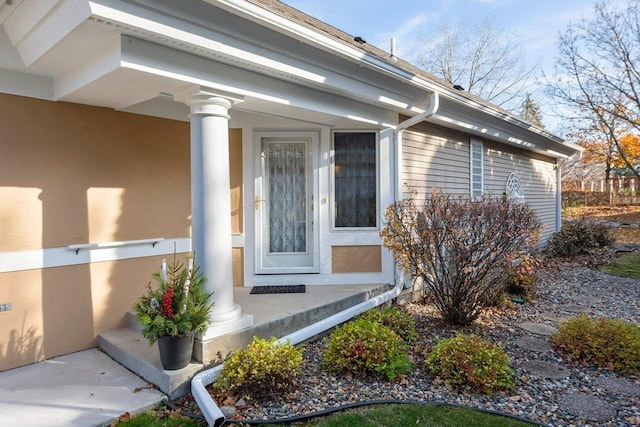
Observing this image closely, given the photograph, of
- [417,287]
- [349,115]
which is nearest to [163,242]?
[349,115]

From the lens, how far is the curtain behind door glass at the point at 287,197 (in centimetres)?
519

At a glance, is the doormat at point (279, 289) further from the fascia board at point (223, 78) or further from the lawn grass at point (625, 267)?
the lawn grass at point (625, 267)

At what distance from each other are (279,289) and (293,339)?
117 cm

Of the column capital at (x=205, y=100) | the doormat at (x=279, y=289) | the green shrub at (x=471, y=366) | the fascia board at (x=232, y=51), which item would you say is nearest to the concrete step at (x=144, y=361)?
the doormat at (x=279, y=289)

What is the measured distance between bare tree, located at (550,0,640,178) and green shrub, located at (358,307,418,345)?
14.1 meters

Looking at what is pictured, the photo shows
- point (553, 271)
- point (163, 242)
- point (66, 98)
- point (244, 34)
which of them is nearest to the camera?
point (244, 34)

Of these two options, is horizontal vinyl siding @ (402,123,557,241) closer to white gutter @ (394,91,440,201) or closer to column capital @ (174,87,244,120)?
white gutter @ (394,91,440,201)

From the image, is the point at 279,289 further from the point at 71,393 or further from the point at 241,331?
the point at 71,393

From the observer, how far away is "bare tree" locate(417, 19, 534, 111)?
72.3 feet

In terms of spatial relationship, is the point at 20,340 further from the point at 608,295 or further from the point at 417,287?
the point at 608,295

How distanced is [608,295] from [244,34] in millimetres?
6447

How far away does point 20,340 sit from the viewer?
3.32m

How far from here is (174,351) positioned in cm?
288

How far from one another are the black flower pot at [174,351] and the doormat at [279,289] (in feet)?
5.56
